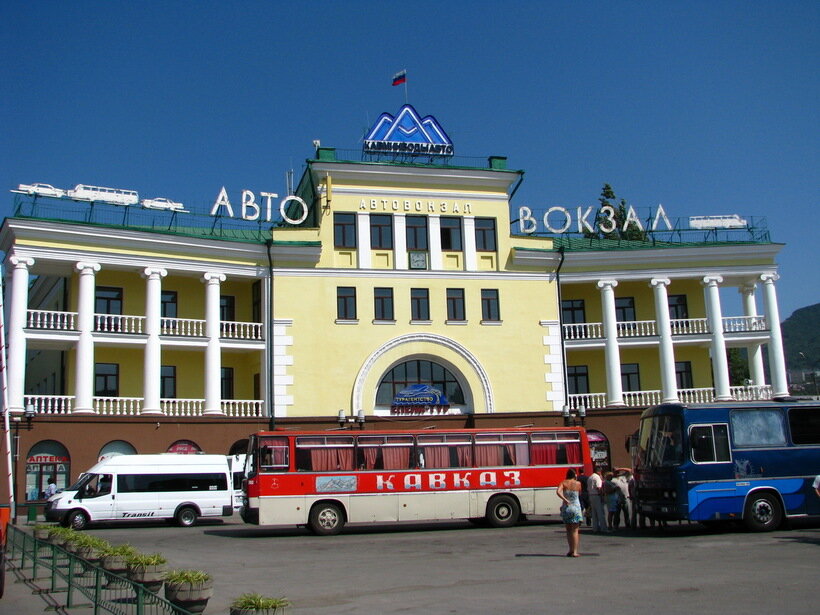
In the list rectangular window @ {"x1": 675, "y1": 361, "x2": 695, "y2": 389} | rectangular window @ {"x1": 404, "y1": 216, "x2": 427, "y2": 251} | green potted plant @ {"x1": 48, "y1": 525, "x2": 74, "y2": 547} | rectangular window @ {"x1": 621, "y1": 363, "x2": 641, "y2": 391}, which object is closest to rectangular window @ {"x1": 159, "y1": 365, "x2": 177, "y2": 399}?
rectangular window @ {"x1": 404, "y1": 216, "x2": 427, "y2": 251}

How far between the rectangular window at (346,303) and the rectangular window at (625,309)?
14.1 m

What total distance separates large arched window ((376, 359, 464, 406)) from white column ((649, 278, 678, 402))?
9978 millimetres

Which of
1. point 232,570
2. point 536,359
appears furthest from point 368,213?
point 232,570

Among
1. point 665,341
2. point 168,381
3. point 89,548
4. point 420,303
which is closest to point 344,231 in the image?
point 420,303

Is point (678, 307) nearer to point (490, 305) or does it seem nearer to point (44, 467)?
point (490, 305)

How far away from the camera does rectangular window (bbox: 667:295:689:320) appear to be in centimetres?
4391

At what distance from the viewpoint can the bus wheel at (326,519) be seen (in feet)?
83.9

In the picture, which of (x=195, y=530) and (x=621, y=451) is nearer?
(x=195, y=530)

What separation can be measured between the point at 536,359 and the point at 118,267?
769 inches

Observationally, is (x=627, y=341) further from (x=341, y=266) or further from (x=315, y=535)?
(x=315, y=535)

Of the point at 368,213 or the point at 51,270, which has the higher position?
the point at 368,213

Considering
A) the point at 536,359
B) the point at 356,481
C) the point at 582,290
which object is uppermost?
the point at 582,290

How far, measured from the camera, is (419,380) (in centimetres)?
3944

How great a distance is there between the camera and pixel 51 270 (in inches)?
1427
